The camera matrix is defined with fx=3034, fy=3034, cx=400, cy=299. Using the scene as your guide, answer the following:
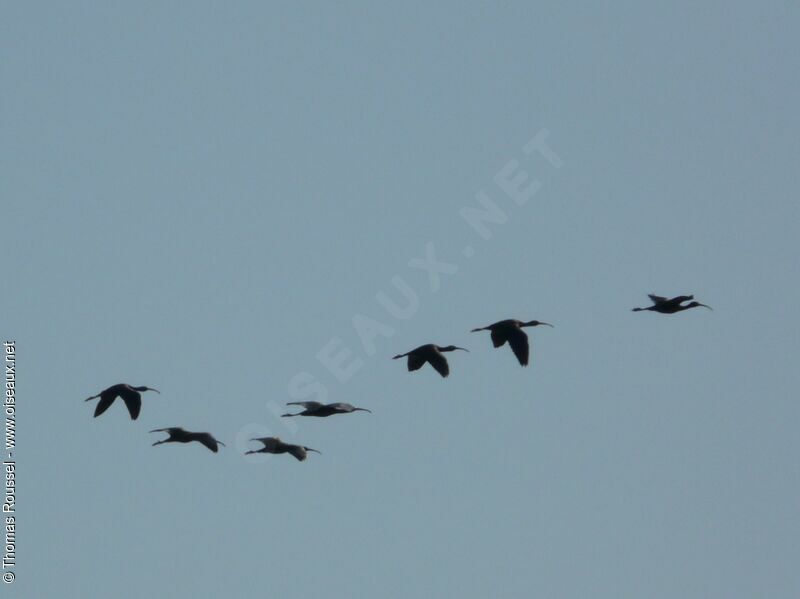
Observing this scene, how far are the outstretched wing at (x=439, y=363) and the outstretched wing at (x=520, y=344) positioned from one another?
65.3 inches

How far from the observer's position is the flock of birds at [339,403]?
7261 centimetres

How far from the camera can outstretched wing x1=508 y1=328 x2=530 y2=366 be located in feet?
241

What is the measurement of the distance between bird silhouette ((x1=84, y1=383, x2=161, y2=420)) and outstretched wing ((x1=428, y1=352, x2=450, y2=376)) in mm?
7197

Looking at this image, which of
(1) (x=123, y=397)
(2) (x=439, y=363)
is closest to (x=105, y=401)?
(1) (x=123, y=397)

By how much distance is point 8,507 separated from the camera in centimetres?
7350

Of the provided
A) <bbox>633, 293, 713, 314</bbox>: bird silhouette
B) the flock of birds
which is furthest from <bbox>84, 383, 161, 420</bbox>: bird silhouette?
<bbox>633, 293, 713, 314</bbox>: bird silhouette

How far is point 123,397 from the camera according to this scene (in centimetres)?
7262

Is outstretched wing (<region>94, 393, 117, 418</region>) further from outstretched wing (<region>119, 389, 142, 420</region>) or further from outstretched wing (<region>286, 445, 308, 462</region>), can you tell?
outstretched wing (<region>286, 445, 308, 462</region>)

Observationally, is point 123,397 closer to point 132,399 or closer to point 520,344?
point 132,399

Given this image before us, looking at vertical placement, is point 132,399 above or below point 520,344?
below

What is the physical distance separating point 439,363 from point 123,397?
7734mm

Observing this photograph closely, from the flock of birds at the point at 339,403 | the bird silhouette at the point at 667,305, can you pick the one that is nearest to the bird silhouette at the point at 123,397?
the flock of birds at the point at 339,403

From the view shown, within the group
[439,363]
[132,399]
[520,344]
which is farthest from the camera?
[439,363]

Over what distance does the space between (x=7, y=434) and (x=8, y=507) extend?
1.79 m
